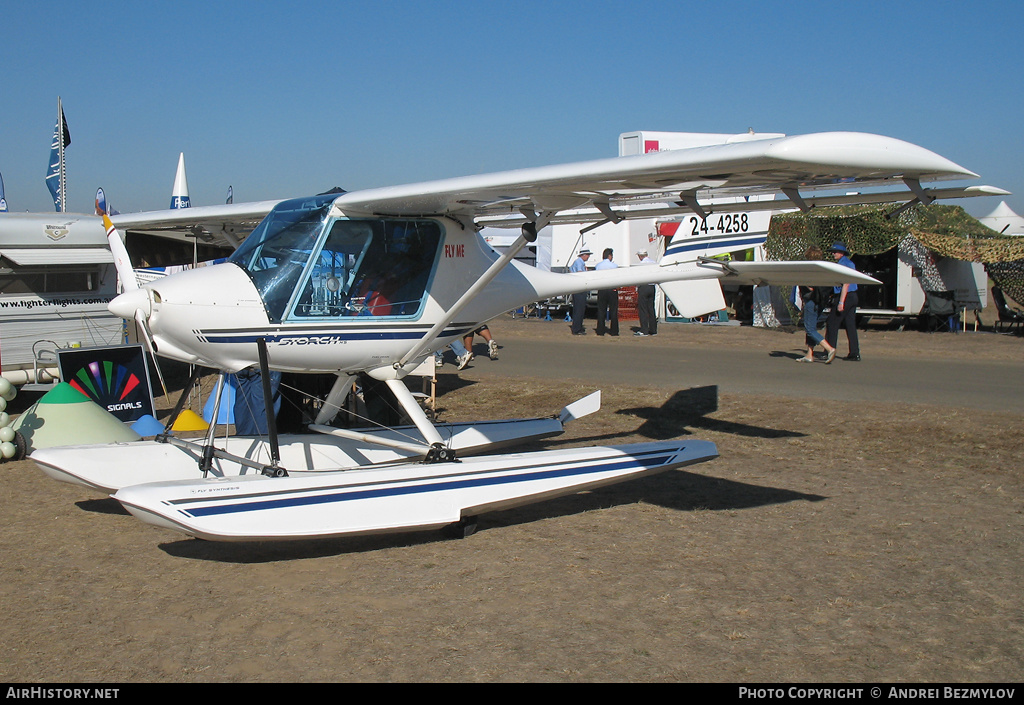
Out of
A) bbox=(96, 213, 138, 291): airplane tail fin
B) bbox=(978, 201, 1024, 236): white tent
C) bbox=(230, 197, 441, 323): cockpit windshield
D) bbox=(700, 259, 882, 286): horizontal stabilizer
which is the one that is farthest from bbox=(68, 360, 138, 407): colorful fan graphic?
bbox=(978, 201, 1024, 236): white tent

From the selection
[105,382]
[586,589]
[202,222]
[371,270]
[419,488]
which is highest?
A: [202,222]

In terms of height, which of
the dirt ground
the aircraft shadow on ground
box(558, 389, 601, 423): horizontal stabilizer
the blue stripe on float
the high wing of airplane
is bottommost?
the dirt ground

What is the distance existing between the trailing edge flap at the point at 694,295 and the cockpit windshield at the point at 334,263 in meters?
3.21

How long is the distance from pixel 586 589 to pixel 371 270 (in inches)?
121

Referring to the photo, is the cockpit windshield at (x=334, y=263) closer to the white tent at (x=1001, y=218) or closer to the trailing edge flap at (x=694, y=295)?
the trailing edge flap at (x=694, y=295)

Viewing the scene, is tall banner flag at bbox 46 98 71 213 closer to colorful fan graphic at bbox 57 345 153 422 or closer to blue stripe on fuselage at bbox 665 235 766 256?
colorful fan graphic at bbox 57 345 153 422

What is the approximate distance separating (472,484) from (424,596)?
1.18 metres

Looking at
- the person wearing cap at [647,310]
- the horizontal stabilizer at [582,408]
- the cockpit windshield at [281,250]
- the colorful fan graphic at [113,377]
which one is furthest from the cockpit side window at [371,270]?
the person wearing cap at [647,310]

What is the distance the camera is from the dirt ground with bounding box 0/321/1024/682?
153 inches

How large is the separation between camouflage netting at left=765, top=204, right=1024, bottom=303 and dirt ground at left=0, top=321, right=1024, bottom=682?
12.9 meters

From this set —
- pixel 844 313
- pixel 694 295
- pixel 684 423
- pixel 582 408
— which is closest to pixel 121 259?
pixel 582 408

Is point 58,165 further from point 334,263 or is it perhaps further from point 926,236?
point 926,236

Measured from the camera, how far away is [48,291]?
36.8ft
